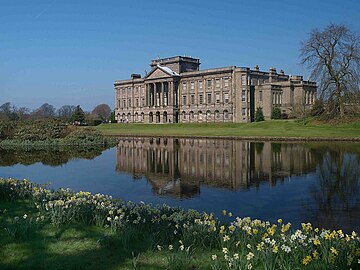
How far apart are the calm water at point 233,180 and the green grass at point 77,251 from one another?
4.93m

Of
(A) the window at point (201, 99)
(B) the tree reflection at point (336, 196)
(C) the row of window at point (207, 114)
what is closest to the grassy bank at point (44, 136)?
(B) the tree reflection at point (336, 196)

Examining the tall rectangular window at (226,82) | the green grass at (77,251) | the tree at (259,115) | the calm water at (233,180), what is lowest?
the calm water at (233,180)

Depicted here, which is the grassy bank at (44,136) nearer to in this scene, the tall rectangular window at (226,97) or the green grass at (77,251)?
the green grass at (77,251)

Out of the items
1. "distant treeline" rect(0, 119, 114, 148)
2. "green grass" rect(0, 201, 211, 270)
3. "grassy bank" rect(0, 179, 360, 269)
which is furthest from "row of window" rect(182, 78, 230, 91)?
"green grass" rect(0, 201, 211, 270)

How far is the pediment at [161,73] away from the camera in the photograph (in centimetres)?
9794

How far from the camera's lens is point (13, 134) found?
45.5m

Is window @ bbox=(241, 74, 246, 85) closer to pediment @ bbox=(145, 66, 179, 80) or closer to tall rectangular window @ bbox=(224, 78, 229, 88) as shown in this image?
tall rectangular window @ bbox=(224, 78, 229, 88)

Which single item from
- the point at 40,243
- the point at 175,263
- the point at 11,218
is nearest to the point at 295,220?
the point at 175,263

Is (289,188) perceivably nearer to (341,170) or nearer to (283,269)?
(341,170)

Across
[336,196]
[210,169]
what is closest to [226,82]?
[210,169]

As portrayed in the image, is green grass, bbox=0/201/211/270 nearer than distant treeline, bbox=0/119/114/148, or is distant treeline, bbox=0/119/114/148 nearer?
green grass, bbox=0/201/211/270

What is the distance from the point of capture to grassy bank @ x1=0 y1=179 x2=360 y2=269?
5918 mm

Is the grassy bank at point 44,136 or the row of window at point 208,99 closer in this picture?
the grassy bank at point 44,136

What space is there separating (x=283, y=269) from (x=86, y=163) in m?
21.8
